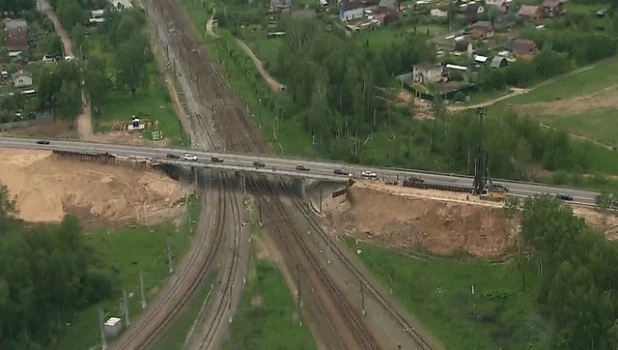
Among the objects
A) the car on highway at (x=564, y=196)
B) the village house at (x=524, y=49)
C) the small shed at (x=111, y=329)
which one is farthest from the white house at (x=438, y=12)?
the small shed at (x=111, y=329)

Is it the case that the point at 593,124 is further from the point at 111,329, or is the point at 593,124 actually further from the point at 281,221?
the point at 111,329

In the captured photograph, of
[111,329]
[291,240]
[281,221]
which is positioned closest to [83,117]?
[281,221]

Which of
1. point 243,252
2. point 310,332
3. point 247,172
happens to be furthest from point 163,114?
point 310,332

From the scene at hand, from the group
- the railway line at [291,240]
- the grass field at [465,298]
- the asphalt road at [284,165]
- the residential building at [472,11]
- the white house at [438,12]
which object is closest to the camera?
the grass field at [465,298]

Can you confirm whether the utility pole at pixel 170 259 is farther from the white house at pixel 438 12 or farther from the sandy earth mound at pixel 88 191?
the white house at pixel 438 12

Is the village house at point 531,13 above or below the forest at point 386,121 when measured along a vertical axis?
above

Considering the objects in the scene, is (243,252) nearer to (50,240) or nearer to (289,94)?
(50,240)
